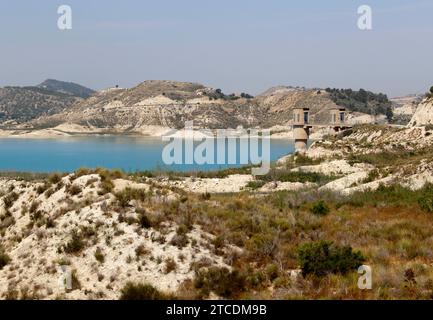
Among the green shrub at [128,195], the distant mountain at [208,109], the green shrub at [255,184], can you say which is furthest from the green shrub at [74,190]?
the distant mountain at [208,109]

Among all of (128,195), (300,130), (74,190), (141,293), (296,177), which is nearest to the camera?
(141,293)

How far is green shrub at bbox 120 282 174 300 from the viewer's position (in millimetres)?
10047

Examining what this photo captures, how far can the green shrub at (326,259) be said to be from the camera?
435 inches

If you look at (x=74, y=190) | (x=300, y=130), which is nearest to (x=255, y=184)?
(x=74, y=190)

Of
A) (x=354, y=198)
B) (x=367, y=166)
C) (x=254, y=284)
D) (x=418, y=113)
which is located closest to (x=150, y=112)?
(x=418, y=113)

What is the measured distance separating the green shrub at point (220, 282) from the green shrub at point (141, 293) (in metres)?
0.94

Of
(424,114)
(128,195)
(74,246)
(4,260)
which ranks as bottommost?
(4,260)

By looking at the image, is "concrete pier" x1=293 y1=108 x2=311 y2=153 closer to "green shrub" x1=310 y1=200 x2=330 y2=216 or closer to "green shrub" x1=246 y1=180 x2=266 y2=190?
"green shrub" x1=246 y1=180 x2=266 y2=190

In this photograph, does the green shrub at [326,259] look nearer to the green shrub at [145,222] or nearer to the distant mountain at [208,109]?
the green shrub at [145,222]

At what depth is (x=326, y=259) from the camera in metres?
11.2

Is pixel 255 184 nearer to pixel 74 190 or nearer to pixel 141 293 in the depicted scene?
pixel 74 190

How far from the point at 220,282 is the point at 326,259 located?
2418mm

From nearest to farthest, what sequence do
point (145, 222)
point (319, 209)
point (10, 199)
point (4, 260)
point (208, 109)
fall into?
1. point (4, 260)
2. point (145, 222)
3. point (10, 199)
4. point (319, 209)
5. point (208, 109)
